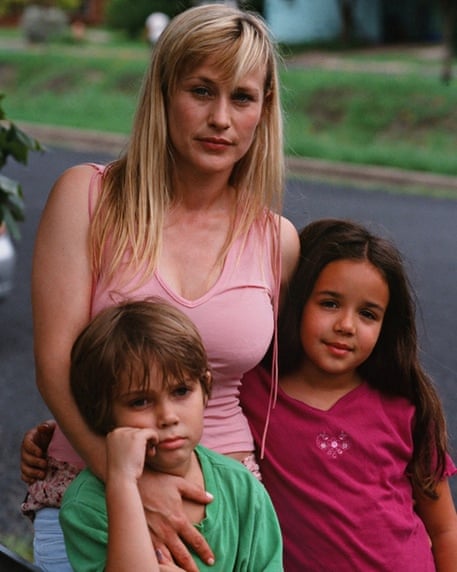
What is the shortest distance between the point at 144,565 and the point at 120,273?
2.16ft

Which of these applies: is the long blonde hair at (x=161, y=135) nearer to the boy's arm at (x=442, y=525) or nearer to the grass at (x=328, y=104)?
the boy's arm at (x=442, y=525)

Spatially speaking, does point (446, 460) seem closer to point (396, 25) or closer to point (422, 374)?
point (422, 374)

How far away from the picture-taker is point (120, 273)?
2.48m

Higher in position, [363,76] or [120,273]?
[120,273]

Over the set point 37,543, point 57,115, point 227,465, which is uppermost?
point 227,465

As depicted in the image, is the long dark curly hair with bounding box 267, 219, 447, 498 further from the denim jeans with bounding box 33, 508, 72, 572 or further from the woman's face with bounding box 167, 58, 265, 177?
the denim jeans with bounding box 33, 508, 72, 572

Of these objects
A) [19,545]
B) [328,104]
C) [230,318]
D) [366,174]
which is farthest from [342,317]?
[328,104]

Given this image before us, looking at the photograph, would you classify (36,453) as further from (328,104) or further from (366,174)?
(328,104)

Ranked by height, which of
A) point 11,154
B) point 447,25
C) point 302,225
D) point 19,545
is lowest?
point 447,25

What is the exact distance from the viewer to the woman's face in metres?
2.52

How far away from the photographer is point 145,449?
7.09ft

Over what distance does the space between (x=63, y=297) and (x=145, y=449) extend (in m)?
0.43

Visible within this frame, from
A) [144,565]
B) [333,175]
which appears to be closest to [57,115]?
[333,175]

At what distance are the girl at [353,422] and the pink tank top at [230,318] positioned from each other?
0.38 ft
